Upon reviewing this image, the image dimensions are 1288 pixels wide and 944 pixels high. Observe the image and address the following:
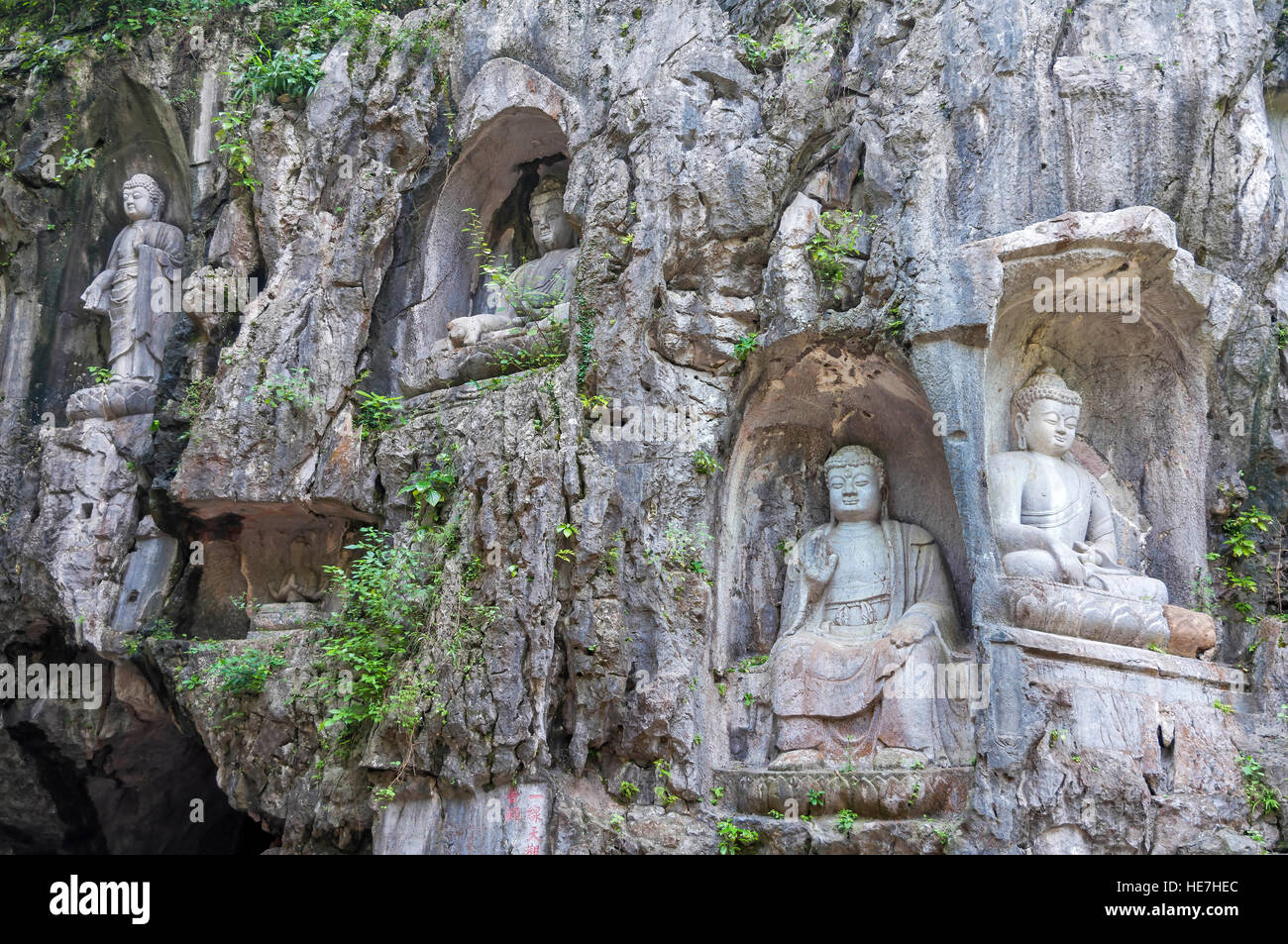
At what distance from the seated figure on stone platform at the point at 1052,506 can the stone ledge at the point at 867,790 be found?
1.57 metres

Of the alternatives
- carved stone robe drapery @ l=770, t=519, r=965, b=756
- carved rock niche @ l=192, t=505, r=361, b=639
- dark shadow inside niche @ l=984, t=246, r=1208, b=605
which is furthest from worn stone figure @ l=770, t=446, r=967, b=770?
carved rock niche @ l=192, t=505, r=361, b=639

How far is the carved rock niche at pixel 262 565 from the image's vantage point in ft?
35.6

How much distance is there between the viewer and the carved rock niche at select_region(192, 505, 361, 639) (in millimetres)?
10852

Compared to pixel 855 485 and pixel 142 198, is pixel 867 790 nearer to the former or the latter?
pixel 855 485

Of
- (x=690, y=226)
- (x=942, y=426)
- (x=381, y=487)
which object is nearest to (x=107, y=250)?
(x=381, y=487)

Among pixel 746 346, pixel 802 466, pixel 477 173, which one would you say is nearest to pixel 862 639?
pixel 802 466

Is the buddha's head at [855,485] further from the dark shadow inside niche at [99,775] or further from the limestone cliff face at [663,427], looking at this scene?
the dark shadow inside niche at [99,775]

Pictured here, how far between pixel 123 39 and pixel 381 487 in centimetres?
629

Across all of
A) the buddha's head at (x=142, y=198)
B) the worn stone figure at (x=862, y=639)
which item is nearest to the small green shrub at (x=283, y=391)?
the buddha's head at (x=142, y=198)

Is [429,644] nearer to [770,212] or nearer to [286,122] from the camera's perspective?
[770,212]

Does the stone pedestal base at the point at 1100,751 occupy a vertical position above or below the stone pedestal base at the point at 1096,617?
Result: below

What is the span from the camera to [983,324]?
28.7 feet

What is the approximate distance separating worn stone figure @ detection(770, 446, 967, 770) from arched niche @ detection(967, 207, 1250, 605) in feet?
2.91

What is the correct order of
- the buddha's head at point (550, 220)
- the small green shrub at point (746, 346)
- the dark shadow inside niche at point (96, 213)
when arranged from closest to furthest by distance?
the small green shrub at point (746, 346) → the buddha's head at point (550, 220) → the dark shadow inside niche at point (96, 213)
